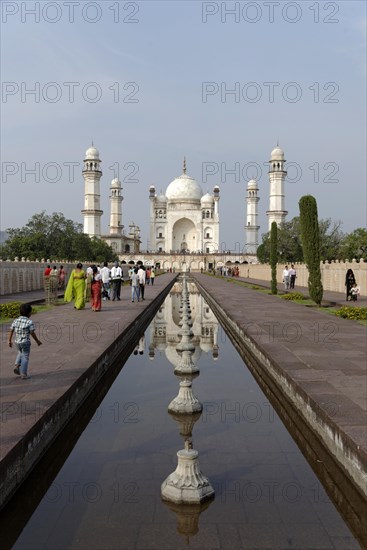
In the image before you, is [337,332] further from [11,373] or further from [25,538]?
[25,538]

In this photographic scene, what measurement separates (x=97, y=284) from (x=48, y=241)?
2859 centimetres

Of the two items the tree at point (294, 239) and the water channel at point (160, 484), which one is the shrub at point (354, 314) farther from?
the tree at point (294, 239)

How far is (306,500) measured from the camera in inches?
136

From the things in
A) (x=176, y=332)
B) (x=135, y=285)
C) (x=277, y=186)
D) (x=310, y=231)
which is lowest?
(x=176, y=332)

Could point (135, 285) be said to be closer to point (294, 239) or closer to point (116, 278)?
point (116, 278)

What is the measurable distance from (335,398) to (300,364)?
1516 mm

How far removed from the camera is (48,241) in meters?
40.2

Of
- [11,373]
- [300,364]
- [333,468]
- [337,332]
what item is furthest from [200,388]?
[337,332]

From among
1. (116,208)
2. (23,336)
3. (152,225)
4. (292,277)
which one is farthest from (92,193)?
(23,336)

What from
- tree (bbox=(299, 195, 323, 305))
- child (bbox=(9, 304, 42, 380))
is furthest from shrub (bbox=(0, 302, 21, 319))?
tree (bbox=(299, 195, 323, 305))

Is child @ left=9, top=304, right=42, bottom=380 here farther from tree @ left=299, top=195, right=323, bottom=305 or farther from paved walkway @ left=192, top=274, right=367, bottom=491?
tree @ left=299, top=195, right=323, bottom=305

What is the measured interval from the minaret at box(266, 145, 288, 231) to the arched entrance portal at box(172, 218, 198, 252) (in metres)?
19.2

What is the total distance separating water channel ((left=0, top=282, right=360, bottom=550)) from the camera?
9.78ft

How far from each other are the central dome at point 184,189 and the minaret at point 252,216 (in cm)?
920
